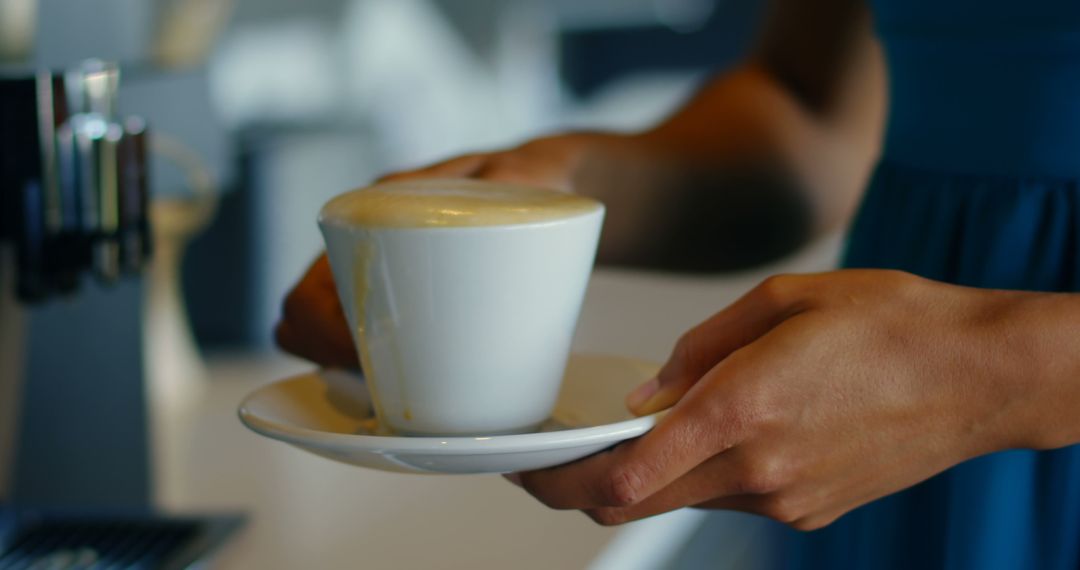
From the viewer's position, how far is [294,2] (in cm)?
170

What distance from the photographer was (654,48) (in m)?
3.21

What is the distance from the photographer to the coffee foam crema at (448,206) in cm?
44

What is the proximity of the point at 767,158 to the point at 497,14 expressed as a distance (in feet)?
6.51

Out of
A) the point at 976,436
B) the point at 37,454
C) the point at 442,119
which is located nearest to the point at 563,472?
the point at 976,436

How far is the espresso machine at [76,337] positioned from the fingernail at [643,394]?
0.36m

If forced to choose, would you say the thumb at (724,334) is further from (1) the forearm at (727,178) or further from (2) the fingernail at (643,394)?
(1) the forearm at (727,178)

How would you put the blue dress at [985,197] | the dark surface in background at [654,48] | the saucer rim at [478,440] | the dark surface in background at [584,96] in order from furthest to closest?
the dark surface in background at [654,48] < the dark surface in background at [584,96] < the blue dress at [985,197] < the saucer rim at [478,440]

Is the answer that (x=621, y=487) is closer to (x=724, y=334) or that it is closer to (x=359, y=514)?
(x=724, y=334)

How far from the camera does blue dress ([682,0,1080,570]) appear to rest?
0.63 meters

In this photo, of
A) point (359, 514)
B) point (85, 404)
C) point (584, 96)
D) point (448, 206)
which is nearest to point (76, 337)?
point (85, 404)

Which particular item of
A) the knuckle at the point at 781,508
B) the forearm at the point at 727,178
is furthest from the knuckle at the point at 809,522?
the forearm at the point at 727,178

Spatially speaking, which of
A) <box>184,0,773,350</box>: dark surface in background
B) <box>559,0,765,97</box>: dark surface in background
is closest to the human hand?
<box>184,0,773,350</box>: dark surface in background

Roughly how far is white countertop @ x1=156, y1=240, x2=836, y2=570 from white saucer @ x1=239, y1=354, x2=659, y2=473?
28cm

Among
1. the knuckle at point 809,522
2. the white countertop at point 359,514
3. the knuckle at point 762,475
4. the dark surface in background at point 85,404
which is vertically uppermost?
the knuckle at point 762,475
